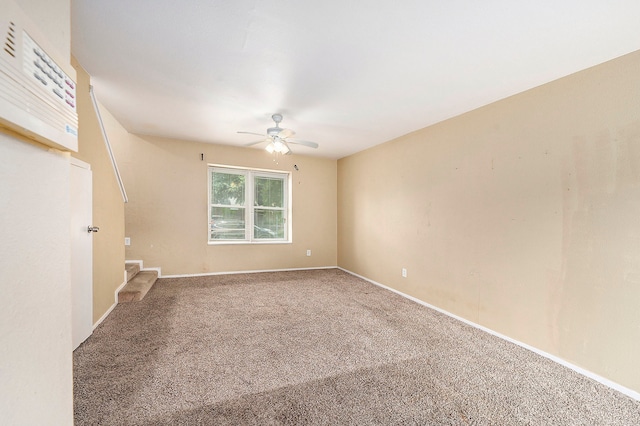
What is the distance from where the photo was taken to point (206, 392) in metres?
1.68

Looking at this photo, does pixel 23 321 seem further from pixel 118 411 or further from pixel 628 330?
pixel 628 330

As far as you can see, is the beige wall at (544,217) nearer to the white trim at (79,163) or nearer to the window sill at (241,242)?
the window sill at (241,242)

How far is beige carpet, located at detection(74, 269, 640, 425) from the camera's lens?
1.53 metres

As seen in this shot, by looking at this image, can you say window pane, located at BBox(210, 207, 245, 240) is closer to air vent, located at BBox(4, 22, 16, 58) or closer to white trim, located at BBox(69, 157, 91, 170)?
white trim, located at BBox(69, 157, 91, 170)

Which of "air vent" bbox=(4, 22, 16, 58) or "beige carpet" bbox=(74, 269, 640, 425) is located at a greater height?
"air vent" bbox=(4, 22, 16, 58)

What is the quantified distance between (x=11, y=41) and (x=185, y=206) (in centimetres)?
424

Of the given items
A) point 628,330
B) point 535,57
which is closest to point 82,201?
point 535,57

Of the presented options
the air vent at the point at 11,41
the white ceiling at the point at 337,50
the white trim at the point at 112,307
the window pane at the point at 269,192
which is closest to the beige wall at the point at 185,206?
the window pane at the point at 269,192

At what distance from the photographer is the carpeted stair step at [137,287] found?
3186 millimetres

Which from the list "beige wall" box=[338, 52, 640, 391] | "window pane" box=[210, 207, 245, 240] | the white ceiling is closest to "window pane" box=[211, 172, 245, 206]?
"window pane" box=[210, 207, 245, 240]

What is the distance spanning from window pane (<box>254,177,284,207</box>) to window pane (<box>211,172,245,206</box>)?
306 mm

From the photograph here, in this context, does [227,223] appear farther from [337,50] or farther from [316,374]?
[337,50]

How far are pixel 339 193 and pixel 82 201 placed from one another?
4109 millimetres

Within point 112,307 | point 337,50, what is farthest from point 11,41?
point 112,307
